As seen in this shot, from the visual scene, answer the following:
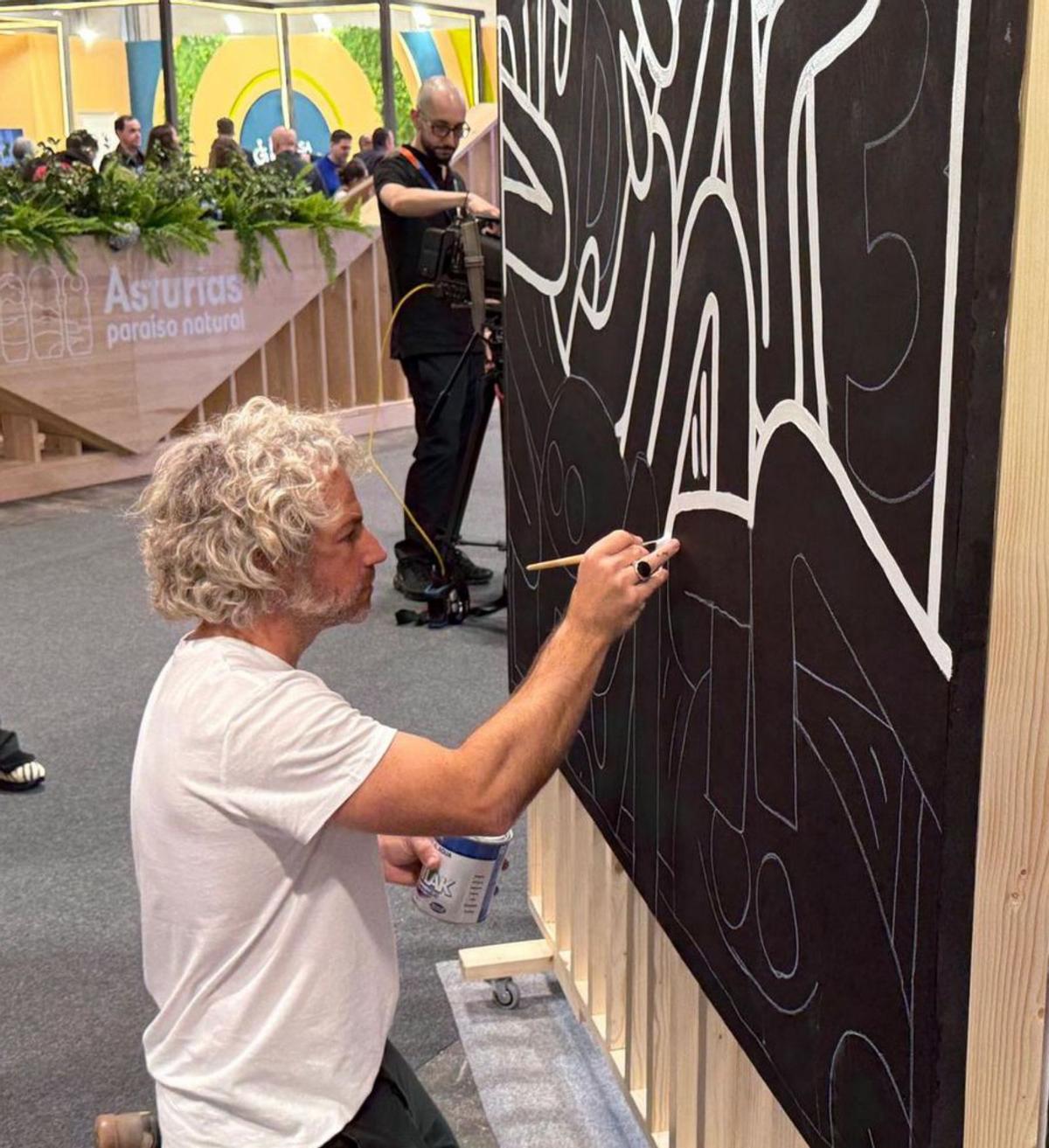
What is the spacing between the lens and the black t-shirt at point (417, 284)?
500 centimetres

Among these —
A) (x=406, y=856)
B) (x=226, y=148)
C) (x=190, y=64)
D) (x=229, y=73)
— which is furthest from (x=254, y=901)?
(x=229, y=73)

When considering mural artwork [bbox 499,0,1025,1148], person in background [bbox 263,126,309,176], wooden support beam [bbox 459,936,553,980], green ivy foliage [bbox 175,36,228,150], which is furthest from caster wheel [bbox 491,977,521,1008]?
green ivy foliage [bbox 175,36,228,150]

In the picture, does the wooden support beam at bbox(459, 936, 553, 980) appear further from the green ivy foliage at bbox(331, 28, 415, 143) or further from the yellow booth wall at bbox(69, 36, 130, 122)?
the yellow booth wall at bbox(69, 36, 130, 122)

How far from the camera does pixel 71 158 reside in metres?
7.84

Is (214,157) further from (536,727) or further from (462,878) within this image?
(536,727)

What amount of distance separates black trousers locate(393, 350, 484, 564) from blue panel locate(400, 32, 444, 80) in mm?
10389

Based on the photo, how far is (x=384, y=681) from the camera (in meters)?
4.64

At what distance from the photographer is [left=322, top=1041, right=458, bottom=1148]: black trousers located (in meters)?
1.73

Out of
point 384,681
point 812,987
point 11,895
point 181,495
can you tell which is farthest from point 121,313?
point 812,987

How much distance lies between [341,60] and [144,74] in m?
1.86

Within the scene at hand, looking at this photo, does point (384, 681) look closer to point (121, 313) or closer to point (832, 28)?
point (121, 313)

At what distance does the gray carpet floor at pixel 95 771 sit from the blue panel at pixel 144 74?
326 inches

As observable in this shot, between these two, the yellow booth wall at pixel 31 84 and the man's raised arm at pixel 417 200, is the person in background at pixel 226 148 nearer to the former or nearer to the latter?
the man's raised arm at pixel 417 200

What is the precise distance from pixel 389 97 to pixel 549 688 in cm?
Answer: 1401
